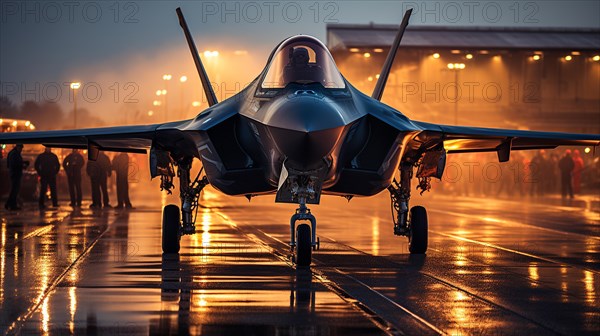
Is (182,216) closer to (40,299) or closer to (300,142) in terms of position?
(300,142)

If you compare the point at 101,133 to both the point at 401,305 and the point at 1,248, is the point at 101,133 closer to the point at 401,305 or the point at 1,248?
the point at 1,248

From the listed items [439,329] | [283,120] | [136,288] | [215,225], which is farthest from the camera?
[215,225]

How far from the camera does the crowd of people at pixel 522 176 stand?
47.1 meters

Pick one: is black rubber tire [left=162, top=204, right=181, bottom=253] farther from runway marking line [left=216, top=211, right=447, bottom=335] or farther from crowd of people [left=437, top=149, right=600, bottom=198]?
crowd of people [left=437, top=149, right=600, bottom=198]

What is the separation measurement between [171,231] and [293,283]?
4.41m

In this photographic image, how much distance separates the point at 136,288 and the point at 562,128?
66.9 metres

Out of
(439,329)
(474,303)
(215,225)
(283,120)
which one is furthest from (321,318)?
(215,225)

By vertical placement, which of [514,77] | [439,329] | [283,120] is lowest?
[439,329]

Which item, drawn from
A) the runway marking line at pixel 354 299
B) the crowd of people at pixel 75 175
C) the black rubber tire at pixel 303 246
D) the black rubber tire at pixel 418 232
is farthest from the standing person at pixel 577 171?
the black rubber tire at pixel 303 246

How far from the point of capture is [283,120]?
488 inches

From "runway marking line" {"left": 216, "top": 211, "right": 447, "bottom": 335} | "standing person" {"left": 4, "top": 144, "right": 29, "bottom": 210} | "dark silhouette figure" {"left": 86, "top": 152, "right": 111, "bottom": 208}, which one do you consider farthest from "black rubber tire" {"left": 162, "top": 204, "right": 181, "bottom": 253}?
"dark silhouette figure" {"left": 86, "top": 152, "right": 111, "bottom": 208}

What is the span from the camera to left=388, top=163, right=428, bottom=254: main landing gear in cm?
1622

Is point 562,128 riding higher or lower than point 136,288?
higher

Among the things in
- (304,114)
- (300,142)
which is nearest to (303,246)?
(300,142)
